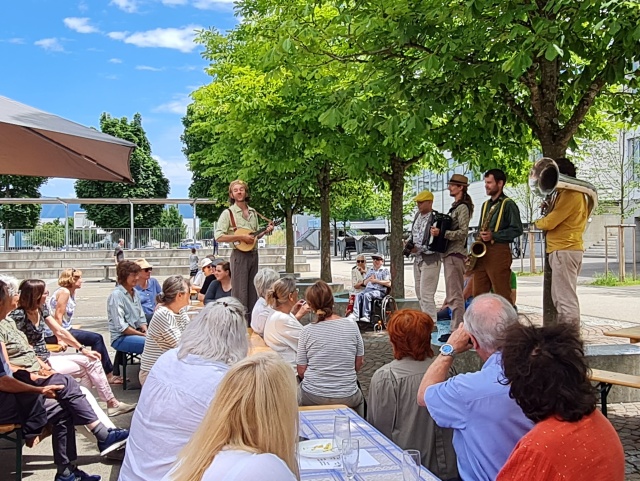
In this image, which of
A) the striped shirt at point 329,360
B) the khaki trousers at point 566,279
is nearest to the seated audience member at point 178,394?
the striped shirt at point 329,360

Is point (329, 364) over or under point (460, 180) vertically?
under

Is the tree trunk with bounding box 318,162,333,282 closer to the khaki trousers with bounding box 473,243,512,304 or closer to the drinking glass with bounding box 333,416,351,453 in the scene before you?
the khaki trousers with bounding box 473,243,512,304

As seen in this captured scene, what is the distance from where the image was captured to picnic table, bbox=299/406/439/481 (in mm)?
2703

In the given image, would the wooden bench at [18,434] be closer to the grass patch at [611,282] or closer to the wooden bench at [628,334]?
the wooden bench at [628,334]

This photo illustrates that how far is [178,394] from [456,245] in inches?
212

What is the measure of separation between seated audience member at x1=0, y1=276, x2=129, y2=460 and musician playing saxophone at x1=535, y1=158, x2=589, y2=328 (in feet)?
14.6

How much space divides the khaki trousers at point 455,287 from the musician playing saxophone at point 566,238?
145 cm

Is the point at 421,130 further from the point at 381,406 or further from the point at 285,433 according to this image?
the point at 285,433

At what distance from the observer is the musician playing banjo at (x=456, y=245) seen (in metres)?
7.54

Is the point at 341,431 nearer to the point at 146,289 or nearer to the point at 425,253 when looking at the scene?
the point at 425,253

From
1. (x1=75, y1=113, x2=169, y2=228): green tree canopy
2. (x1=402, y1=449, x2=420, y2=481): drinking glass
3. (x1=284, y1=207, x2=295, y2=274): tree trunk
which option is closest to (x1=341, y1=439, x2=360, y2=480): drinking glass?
(x1=402, y1=449, x2=420, y2=481): drinking glass

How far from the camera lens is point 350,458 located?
2.66 meters

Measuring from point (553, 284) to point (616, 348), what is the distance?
123 centimetres

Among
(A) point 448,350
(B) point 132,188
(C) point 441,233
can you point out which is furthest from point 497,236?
(B) point 132,188
